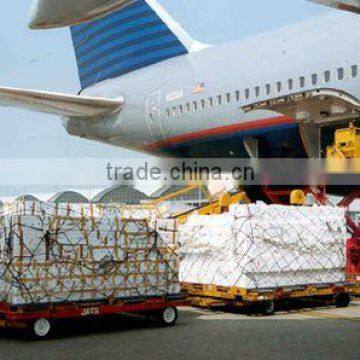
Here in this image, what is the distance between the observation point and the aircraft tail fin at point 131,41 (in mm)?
21359

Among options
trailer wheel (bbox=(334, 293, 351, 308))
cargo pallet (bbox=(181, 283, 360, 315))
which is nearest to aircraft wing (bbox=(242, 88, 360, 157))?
cargo pallet (bbox=(181, 283, 360, 315))

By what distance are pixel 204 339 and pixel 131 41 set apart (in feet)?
52.7

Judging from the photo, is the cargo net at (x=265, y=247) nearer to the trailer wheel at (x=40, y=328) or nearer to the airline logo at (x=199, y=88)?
the trailer wheel at (x=40, y=328)

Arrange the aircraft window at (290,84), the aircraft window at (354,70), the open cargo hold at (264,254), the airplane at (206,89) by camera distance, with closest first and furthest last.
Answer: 1. the open cargo hold at (264,254)
2. the aircraft window at (354,70)
3. the airplane at (206,89)
4. the aircraft window at (290,84)

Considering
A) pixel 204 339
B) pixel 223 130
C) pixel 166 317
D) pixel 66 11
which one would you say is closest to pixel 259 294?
pixel 166 317

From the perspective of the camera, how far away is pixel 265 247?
10852 mm

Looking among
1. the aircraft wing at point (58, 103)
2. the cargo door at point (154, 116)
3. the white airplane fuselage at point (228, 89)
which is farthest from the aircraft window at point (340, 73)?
the aircraft wing at point (58, 103)

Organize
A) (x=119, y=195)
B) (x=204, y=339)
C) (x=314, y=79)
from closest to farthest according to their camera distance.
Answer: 1. (x=204, y=339)
2. (x=314, y=79)
3. (x=119, y=195)

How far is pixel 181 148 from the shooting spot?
19188mm

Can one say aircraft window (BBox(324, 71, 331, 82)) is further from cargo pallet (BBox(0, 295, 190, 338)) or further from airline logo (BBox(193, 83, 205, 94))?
cargo pallet (BBox(0, 295, 190, 338))

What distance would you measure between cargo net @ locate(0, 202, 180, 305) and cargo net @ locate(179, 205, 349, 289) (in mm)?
1274

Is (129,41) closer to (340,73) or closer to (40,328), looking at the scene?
(340,73)

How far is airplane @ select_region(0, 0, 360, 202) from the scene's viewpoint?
13.9 metres

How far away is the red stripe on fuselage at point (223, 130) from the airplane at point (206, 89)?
32mm
